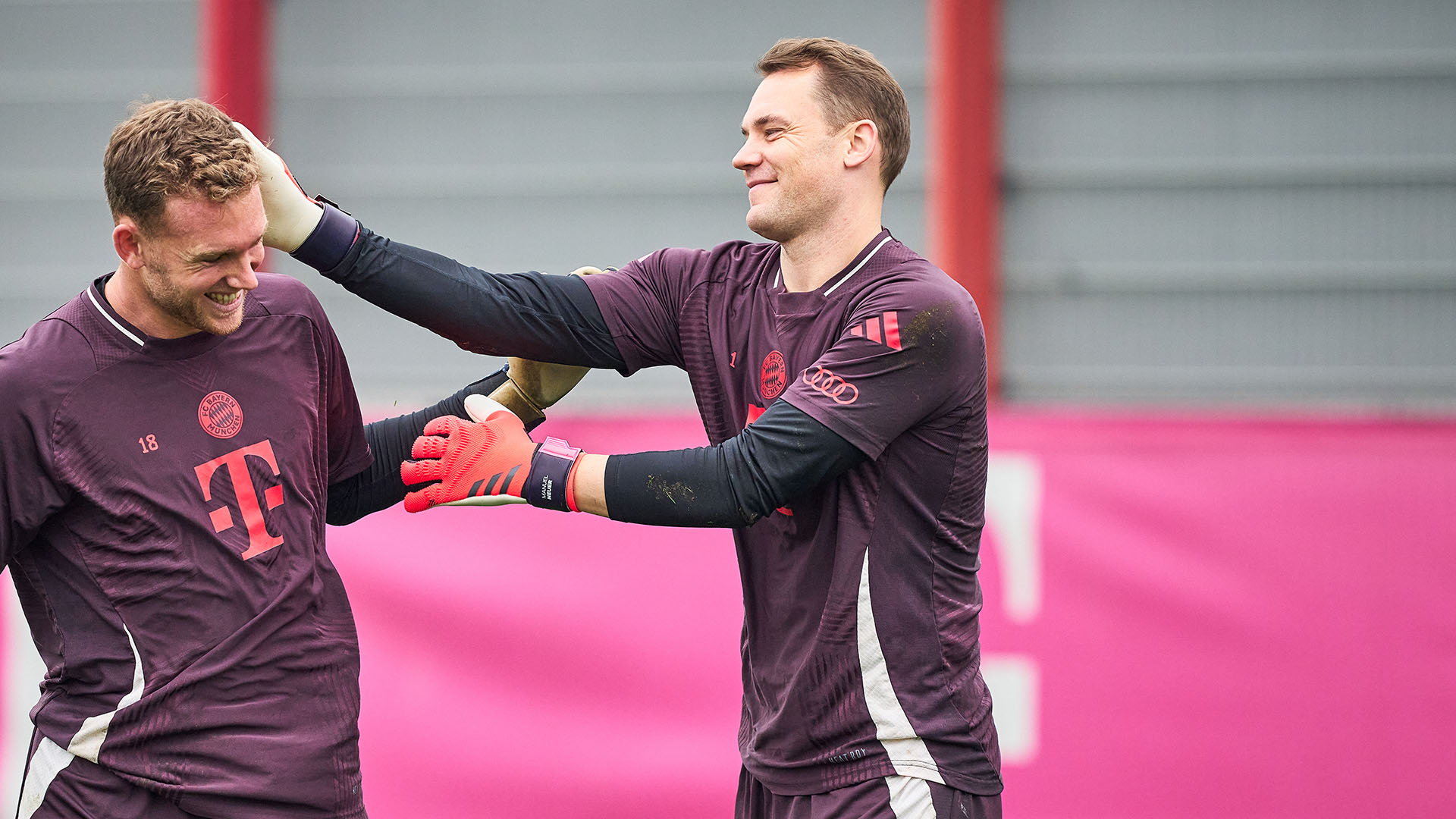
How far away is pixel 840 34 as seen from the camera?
5973mm

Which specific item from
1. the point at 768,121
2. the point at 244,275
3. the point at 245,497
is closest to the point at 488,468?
the point at 245,497

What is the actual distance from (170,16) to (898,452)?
5245 mm

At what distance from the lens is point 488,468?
248 centimetres

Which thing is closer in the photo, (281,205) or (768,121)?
(281,205)

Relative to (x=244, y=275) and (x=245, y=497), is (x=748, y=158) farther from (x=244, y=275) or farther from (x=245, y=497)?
(x=245, y=497)

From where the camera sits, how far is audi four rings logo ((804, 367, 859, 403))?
2.40 meters

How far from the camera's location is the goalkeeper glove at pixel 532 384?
3.04 m

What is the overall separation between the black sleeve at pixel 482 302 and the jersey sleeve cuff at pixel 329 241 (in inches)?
0.5

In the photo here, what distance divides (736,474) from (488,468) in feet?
1.51

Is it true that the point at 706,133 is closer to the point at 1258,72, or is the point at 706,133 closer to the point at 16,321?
the point at 1258,72

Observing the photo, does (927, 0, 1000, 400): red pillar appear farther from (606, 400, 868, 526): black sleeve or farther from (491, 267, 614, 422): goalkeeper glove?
(606, 400, 868, 526): black sleeve

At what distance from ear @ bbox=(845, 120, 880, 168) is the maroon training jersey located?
162 millimetres

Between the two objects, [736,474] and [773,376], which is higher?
[773,376]

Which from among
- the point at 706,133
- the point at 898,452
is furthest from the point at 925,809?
the point at 706,133
